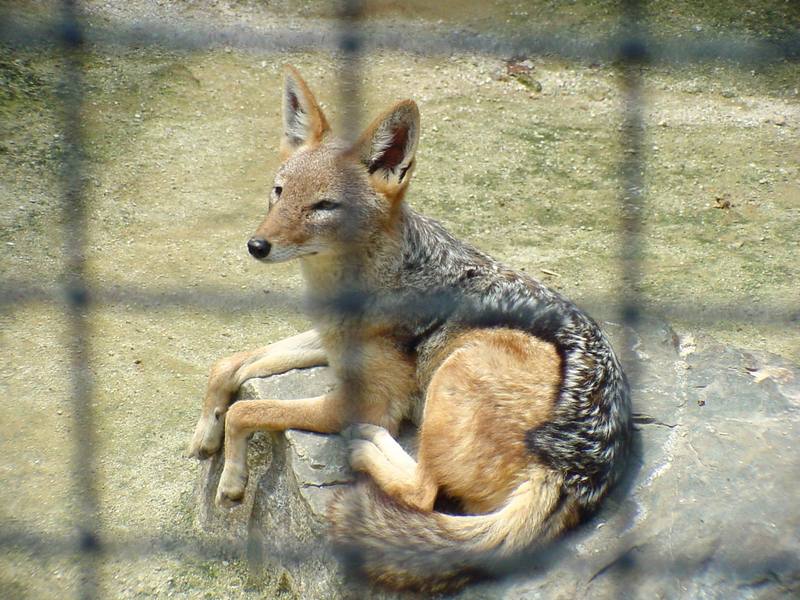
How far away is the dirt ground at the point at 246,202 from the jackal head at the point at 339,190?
94 centimetres

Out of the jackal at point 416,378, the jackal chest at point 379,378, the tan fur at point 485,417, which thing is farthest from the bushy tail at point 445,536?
the jackal chest at point 379,378

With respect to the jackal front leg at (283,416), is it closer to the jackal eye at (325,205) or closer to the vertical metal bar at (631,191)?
the jackal eye at (325,205)

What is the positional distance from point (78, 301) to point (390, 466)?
1.40 metres

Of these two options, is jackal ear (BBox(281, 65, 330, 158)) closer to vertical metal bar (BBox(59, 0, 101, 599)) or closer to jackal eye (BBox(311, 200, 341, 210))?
jackal eye (BBox(311, 200, 341, 210))

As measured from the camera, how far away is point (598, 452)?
12.2ft

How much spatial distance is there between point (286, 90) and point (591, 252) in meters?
3.66

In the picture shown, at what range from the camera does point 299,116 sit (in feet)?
15.0

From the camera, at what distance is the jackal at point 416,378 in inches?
142

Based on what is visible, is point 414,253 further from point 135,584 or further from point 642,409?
point 135,584

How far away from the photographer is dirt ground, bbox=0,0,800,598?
5551mm

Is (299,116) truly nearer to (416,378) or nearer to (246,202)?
(416,378)

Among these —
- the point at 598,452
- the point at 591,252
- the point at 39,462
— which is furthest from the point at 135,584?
the point at 591,252

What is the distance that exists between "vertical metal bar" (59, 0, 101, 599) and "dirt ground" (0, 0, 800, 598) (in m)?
0.07

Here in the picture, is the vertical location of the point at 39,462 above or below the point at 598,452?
below
